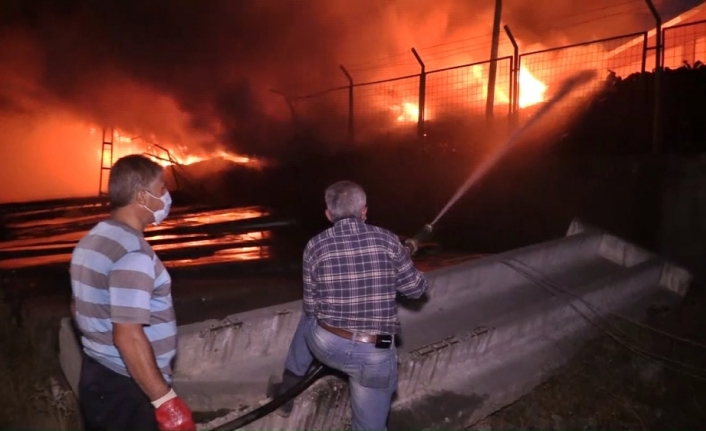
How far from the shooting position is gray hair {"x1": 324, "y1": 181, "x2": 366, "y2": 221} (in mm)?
3014

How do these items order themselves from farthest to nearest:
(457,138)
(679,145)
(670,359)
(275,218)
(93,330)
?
(457,138) → (275,218) → (679,145) → (670,359) → (93,330)

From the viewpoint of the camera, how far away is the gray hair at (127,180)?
7.55ft

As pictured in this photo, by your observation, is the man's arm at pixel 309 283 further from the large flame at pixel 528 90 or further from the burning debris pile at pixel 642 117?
the large flame at pixel 528 90

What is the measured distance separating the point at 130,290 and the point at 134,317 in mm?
95

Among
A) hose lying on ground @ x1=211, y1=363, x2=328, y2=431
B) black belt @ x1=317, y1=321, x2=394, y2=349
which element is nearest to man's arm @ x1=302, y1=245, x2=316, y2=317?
black belt @ x1=317, y1=321, x2=394, y2=349

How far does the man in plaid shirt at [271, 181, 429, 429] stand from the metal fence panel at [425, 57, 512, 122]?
9305mm

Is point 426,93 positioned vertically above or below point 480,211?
above

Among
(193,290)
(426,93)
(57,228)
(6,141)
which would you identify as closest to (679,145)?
(426,93)

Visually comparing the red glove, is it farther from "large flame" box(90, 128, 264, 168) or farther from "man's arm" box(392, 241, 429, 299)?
"large flame" box(90, 128, 264, 168)

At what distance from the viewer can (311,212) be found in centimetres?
1193

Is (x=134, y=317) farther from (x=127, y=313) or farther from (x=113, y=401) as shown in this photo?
(x=113, y=401)

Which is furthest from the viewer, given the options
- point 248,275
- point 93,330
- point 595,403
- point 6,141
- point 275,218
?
point 6,141

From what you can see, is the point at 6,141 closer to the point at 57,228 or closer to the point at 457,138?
the point at 57,228

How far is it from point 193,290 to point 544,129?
289 inches
